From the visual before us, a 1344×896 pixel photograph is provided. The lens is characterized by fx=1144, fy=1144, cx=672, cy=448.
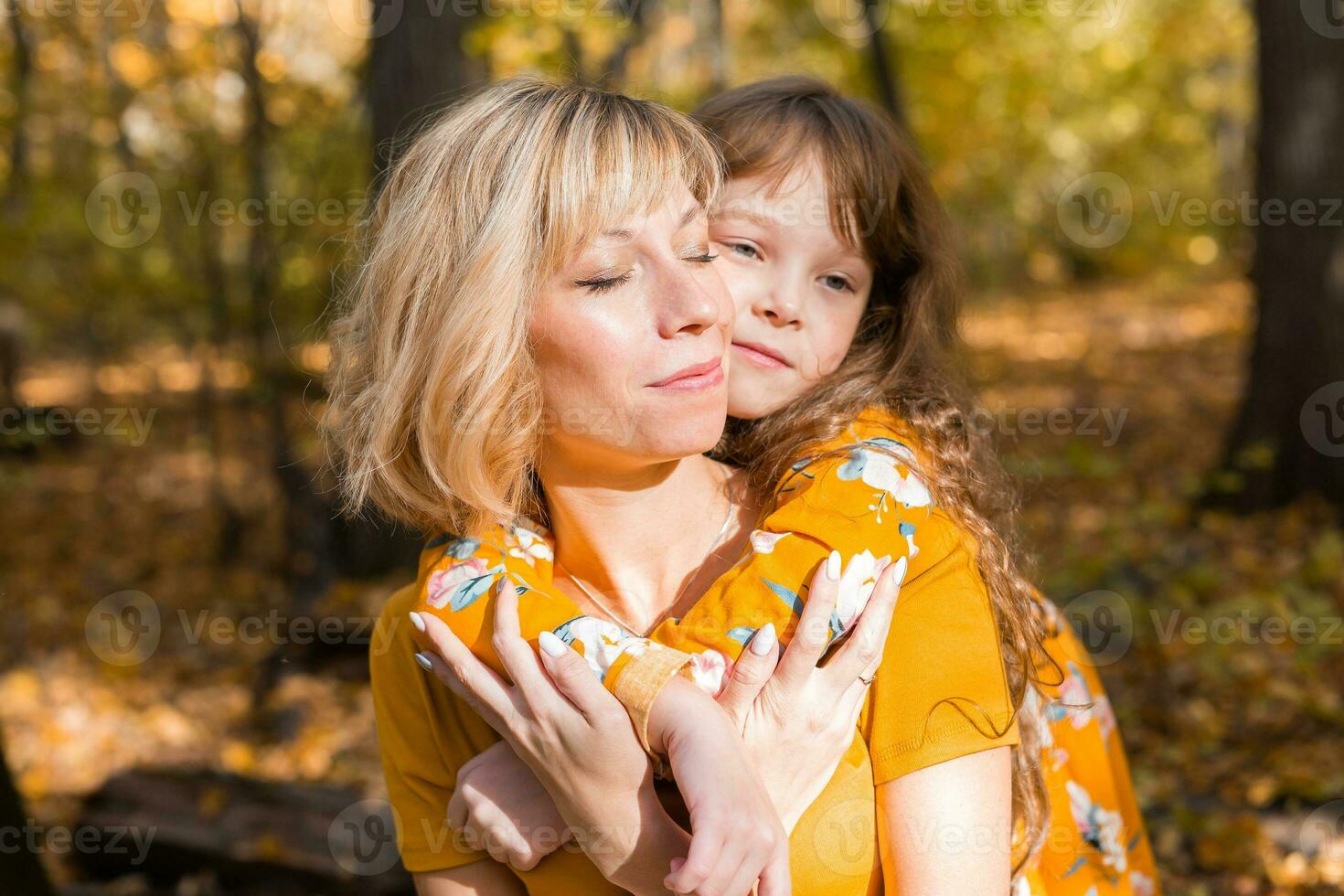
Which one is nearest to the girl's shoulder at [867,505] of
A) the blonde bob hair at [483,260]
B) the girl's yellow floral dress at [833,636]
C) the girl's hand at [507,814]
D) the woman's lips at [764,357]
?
the girl's yellow floral dress at [833,636]

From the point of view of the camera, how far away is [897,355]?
92.5 inches

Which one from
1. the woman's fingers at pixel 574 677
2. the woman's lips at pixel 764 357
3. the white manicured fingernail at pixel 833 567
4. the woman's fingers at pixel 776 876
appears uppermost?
the woman's lips at pixel 764 357

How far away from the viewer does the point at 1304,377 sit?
6.07m

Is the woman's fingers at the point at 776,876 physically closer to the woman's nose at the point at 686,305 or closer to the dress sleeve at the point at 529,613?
the dress sleeve at the point at 529,613

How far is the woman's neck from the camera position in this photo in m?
2.13

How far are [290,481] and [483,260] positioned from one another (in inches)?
193

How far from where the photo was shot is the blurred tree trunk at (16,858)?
8.27ft

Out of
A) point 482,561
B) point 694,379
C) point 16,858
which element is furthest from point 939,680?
point 16,858

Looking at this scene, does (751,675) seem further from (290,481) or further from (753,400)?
(290,481)

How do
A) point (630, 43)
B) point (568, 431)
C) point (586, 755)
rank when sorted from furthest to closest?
point (630, 43)
point (568, 431)
point (586, 755)

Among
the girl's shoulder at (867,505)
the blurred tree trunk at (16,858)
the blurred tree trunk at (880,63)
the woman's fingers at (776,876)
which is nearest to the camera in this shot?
the woman's fingers at (776,876)

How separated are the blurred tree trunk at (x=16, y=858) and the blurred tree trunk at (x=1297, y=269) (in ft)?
17.9

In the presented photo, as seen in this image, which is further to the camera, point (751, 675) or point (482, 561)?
point (482, 561)

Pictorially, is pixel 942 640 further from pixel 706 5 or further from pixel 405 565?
pixel 706 5
